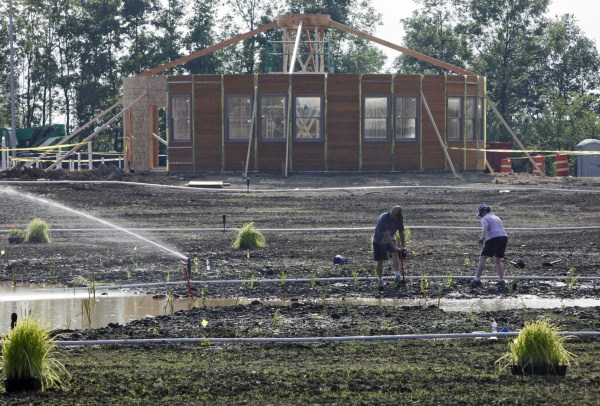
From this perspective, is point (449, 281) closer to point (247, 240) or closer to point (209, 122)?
point (247, 240)

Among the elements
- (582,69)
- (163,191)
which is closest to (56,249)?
(163,191)

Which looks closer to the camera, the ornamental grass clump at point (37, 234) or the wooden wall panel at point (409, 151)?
the ornamental grass clump at point (37, 234)

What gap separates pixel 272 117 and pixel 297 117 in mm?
875

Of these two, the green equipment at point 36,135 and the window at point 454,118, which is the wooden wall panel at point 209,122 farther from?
the green equipment at point 36,135

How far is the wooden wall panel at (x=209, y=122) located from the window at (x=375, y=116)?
5.12m

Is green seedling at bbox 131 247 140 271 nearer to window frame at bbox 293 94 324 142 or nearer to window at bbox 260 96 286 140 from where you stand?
window at bbox 260 96 286 140

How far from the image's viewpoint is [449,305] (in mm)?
17156

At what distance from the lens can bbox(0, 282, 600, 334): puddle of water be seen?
1647cm

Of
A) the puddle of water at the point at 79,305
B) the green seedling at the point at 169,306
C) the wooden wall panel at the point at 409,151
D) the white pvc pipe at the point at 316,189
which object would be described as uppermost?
the wooden wall panel at the point at 409,151

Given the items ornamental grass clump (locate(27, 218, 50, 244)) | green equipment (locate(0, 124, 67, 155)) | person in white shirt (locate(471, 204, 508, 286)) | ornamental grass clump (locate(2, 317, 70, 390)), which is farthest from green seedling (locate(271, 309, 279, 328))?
green equipment (locate(0, 124, 67, 155))

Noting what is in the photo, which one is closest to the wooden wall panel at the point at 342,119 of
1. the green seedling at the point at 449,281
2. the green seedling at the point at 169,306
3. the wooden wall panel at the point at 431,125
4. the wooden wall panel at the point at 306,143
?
the wooden wall panel at the point at 306,143

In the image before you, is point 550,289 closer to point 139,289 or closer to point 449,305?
point 449,305

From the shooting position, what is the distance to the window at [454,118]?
40.7 m

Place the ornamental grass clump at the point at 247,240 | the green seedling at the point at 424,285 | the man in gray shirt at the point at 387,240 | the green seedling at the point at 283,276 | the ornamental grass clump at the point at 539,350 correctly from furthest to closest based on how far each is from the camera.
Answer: the ornamental grass clump at the point at 247,240 → the green seedling at the point at 283,276 → the man in gray shirt at the point at 387,240 → the green seedling at the point at 424,285 → the ornamental grass clump at the point at 539,350
